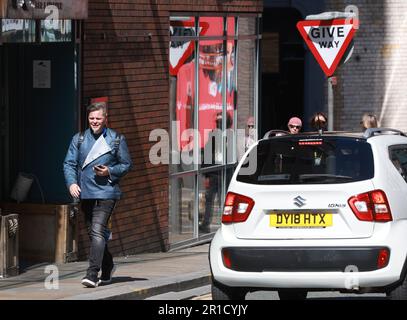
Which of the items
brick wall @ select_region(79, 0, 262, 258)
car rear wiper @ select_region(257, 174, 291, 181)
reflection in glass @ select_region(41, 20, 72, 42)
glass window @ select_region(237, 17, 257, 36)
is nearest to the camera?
car rear wiper @ select_region(257, 174, 291, 181)

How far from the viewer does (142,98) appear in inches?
715

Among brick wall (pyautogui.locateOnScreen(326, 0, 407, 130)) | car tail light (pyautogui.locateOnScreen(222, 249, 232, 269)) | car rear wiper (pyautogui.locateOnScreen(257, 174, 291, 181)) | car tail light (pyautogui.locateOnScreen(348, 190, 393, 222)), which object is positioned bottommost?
car tail light (pyautogui.locateOnScreen(222, 249, 232, 269))

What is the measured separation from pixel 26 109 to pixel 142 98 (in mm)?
1932

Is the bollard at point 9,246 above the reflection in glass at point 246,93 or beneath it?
beneath

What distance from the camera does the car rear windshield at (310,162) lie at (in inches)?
462

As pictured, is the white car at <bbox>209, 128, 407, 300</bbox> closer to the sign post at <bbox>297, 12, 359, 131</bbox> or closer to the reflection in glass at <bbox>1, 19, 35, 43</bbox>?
the reflection in glass at <bbox>1, 19, 35, 43</bbox>

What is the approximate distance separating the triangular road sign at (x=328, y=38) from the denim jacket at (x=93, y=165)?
14.5 ft

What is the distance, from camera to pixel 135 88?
17969 mm

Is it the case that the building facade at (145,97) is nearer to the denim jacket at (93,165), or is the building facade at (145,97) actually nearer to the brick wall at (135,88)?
the brick wall at (135,88)

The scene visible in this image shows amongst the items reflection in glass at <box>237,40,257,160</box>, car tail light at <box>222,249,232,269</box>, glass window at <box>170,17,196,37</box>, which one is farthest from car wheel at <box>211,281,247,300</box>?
reflection in glass at <box>237,40,257,160</box>

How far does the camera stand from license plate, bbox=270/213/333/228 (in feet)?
37.9

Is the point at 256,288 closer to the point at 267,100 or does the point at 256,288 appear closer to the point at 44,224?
the point at 44,224

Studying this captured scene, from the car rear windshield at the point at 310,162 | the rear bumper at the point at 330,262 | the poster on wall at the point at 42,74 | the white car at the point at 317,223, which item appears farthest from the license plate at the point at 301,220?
the poster on wall at the point at 42,74

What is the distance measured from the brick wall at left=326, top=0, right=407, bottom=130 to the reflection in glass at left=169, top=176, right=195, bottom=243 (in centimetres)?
724
